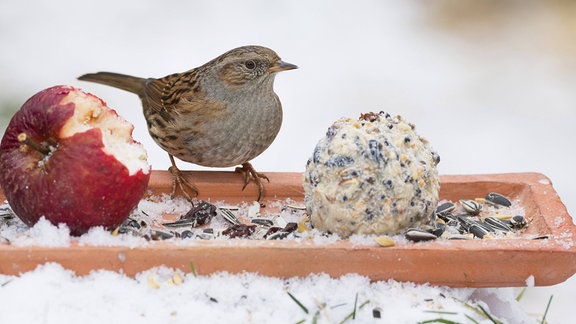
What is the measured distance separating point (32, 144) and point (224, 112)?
1277mm

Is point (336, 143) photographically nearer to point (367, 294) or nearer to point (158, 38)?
point (367, 294)

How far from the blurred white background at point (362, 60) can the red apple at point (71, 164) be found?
2446 mm

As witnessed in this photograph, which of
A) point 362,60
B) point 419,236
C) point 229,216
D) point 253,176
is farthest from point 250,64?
point 362,60

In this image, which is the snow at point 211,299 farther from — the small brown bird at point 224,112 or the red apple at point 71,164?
the small brown bird at point 224,112

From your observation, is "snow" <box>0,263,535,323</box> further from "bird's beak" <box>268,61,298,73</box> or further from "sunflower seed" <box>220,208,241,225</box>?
"bird's beak" <box>268,61,298,73</box>

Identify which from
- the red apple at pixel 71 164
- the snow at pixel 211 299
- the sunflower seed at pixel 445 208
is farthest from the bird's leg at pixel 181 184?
the sunflower seed at pixel 445 208

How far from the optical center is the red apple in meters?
3.51

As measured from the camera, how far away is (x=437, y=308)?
338 cm

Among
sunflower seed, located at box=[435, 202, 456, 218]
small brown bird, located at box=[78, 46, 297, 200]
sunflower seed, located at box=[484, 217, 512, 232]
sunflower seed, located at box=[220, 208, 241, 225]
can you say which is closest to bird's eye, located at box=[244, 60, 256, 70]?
small brown bird, located at box=[78, 46, 297, 200]

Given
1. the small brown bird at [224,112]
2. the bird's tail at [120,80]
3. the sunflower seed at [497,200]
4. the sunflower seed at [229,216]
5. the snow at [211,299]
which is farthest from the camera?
the bird's tail at [120,80]

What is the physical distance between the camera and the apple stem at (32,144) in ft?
11.3

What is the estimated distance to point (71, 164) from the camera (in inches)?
137

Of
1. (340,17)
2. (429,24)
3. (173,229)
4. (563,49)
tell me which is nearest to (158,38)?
(340,17)

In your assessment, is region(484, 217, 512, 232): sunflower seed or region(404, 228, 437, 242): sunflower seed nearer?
region(404, 228, 437, 242): sunflower seed
